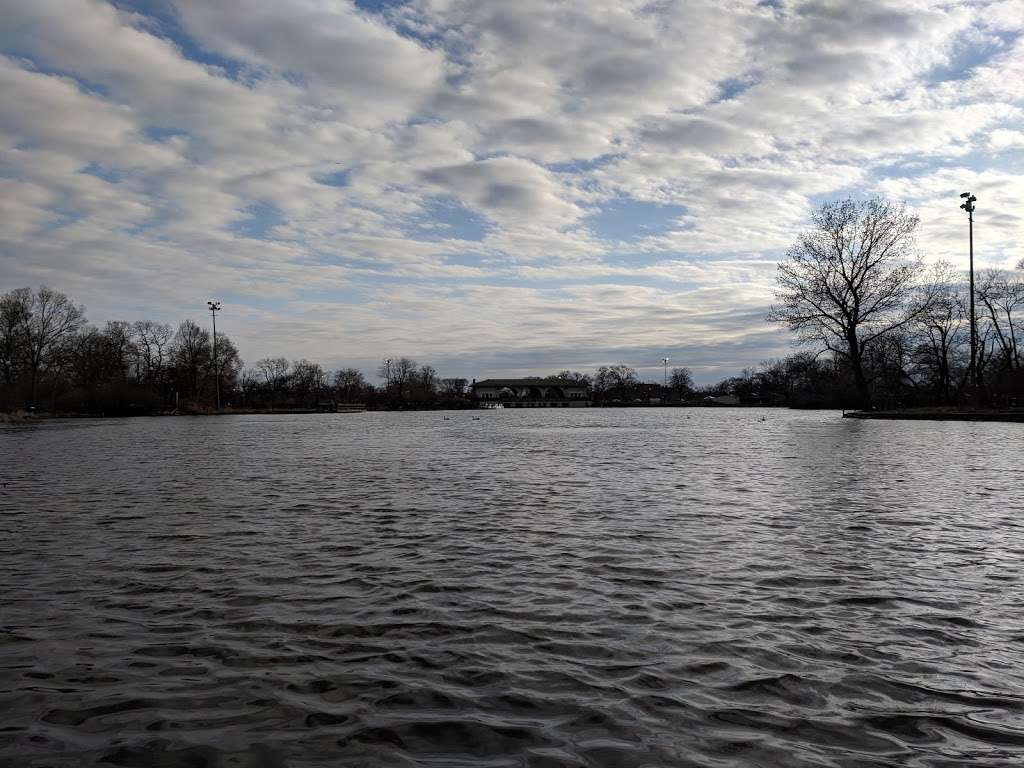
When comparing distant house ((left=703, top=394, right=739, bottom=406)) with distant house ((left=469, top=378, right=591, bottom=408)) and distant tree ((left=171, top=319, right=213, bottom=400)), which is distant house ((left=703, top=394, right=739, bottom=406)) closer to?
distant house ((left=469, top=378, right=591, bottom=408))

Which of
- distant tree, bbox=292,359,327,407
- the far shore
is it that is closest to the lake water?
the far shore

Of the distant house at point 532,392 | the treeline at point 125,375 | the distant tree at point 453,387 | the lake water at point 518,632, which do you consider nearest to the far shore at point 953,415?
the lake water at point 518,632

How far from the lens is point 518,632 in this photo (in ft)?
17.1

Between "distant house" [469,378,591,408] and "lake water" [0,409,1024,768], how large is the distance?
16649 centimetres

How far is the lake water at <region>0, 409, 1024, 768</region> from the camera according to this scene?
353 centimetres

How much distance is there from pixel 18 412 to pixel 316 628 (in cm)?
7825

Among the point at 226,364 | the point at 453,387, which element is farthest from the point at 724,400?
the point at 226,364

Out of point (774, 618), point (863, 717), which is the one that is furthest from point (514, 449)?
point (863, 717)

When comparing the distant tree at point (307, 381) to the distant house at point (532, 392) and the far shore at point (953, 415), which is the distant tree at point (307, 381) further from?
the far shore at point (953, 415)

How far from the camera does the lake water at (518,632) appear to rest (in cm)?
353

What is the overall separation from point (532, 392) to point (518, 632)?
593 feet

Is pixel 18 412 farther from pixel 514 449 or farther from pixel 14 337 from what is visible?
pixel 514 449

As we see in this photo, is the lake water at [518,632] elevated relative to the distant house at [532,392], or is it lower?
lower

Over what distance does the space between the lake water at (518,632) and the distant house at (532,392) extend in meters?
166
